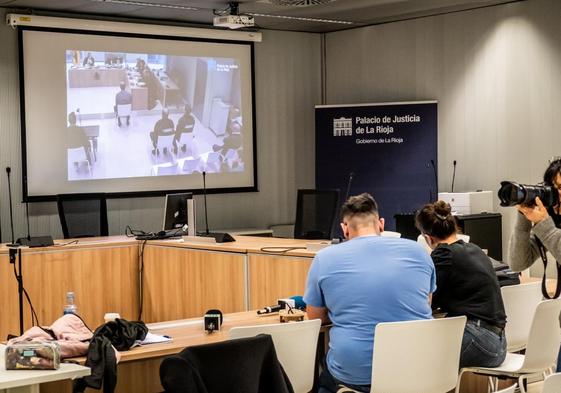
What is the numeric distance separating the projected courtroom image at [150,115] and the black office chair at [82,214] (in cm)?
71

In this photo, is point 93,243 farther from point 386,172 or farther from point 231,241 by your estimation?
point 386,172

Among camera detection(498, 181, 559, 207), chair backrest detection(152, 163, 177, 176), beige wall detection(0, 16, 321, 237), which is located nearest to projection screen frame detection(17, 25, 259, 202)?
beige wall detection(0, 16, 321, 237)

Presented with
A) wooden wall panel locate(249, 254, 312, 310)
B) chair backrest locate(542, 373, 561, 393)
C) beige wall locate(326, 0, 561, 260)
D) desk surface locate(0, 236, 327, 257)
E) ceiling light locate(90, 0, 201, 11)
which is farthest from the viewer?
beige wall locate(326, 0, 561, 260)

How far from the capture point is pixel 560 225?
11.6 feet

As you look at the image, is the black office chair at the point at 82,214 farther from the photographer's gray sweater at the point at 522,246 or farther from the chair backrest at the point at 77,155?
the photographer's gray sweater at the point at 522,246

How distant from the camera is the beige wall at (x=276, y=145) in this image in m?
9.79

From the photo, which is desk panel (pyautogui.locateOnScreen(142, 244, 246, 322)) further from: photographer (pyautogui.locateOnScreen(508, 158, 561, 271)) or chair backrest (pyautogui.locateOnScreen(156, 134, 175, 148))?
photographer (pyautogui.locateOnScreen(508, 158, 561, 271))

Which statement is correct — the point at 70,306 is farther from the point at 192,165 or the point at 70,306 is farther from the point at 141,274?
the point at 192,165

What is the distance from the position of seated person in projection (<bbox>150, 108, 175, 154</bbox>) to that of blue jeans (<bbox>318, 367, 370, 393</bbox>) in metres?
6.02

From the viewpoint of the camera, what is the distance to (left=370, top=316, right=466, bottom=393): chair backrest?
374 cm

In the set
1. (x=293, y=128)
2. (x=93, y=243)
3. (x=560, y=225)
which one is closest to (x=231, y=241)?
(x=93, y=243)

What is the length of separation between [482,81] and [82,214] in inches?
171

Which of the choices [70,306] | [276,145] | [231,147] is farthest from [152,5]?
[70,306]

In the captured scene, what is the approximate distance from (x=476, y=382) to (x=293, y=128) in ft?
20.0
